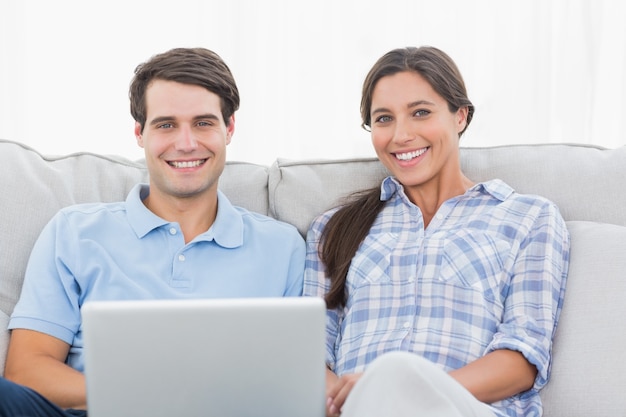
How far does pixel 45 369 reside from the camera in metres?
1.70

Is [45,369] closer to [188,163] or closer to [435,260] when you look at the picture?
[188,163]

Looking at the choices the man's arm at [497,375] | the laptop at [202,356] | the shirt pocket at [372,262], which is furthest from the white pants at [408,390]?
the shirt pocket at [372,262]

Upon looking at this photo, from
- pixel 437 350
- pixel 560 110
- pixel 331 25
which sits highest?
pixel 331 25

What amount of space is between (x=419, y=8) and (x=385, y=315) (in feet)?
4.50

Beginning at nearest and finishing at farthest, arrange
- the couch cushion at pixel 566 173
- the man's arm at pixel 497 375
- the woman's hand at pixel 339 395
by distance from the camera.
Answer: the woman's hand at pixel 339 395 → the man's arm at pixel 497 375 → the couch cushion at pixel 566 173

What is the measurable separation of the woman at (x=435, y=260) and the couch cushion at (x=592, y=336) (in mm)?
37

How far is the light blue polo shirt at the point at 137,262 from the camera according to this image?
182cm

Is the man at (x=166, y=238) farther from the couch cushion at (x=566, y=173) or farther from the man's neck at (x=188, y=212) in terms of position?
the couch cushion at (x=566, y=173)

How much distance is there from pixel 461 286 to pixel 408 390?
2.01 feet

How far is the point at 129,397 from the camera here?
119cm

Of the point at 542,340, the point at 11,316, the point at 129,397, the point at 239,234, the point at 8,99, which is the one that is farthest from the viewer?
the point at 8,99

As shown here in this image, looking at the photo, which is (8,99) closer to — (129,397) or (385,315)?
(385,315)

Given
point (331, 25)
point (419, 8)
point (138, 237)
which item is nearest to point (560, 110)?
point (419, 8)

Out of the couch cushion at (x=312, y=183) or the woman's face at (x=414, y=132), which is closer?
the woman's face at (x=414, y=132)
